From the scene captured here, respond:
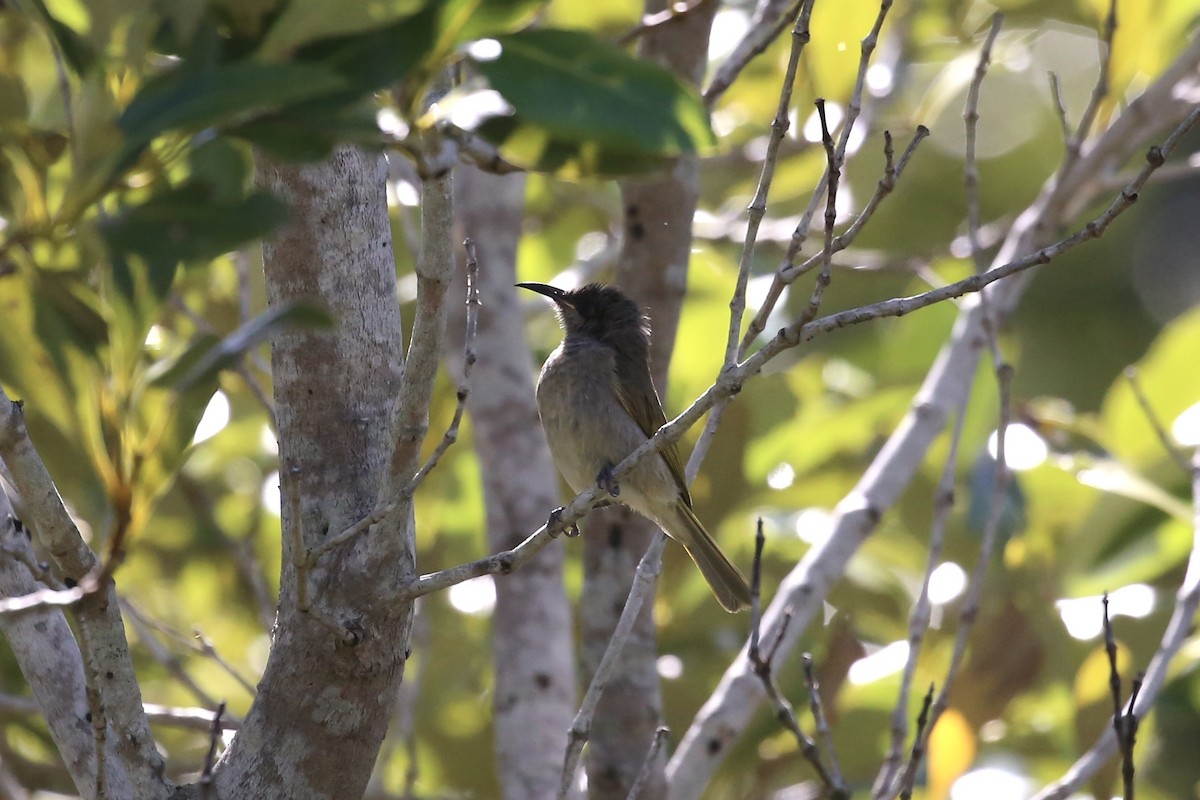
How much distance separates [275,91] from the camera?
1.22 meters

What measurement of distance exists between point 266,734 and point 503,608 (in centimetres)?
187

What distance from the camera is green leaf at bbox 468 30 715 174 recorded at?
4.64 feet

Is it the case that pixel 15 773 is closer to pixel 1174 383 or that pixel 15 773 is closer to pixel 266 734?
pixel 266 734

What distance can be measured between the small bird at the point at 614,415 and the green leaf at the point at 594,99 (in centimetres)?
294

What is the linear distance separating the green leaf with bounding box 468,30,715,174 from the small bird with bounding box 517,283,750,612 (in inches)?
116

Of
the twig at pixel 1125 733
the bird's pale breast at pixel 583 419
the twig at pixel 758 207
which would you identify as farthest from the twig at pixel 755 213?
the bird's pale breast at pixel 583 419

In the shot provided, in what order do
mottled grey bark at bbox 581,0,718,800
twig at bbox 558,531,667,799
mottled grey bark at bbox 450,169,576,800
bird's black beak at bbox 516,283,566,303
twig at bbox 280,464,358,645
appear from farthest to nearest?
bird's black beak at bbox 516,283,566,303, mottled grey bark at bbox 450,169,576,800, mottled grey bark at bbox 581,0,718,800, twig at bbox 558,531,667,799, twig at bbox 280,464,358,645

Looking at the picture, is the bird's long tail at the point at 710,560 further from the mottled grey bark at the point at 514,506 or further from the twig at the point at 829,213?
the twig at the point at 829,213

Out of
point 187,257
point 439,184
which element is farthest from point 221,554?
point 187,257

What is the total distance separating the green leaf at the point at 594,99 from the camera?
4.64ft

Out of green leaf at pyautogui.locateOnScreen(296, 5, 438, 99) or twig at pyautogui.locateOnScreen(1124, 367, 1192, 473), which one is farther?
twig at pyautogui.locateOnScreen(1124, 367, 1192, 473)

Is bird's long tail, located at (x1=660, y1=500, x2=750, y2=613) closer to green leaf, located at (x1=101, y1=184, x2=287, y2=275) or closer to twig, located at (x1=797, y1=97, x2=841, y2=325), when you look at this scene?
twig, located at (x1=797, y1=97, x2=841, y2=325)

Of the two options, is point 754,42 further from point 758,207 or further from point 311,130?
point 311,130

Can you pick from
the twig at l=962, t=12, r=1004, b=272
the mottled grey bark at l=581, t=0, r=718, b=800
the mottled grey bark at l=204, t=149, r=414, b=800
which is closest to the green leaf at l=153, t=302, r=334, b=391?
the mottled grey bark at l=204, t=149, r=414, b=800
